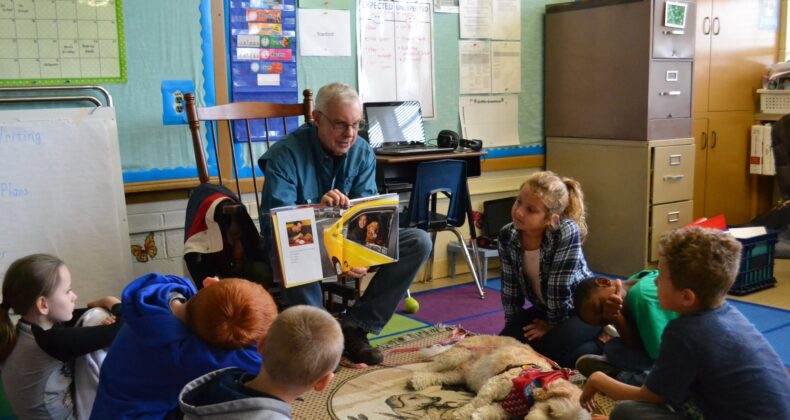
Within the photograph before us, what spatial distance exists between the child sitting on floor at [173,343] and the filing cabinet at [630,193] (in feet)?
9.78

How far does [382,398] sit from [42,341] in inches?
40.3

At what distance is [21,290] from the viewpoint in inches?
76.7

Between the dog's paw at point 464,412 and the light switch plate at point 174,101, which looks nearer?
the dog's paw at point 464,412

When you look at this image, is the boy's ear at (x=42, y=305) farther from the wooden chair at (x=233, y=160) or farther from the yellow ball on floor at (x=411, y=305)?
the yellow ball on floor at (x=411, y=305)

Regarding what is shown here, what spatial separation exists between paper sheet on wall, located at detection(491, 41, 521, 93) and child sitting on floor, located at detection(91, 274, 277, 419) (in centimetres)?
299

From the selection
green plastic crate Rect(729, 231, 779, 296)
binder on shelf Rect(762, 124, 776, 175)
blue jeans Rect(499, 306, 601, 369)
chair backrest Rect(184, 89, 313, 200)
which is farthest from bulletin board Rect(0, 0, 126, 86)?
binder on shelf Rect(762, 124, 776, 175)

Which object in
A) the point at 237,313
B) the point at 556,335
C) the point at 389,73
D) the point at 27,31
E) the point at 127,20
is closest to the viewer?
the point at 237,313

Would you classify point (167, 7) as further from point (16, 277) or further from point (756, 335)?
point (756, 335)

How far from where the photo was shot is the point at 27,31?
2.89 meters

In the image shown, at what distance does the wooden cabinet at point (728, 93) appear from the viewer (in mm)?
4766

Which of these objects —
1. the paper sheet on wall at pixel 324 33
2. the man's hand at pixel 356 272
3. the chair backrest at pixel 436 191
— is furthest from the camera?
the paper sheet on wall at pixel 324 33

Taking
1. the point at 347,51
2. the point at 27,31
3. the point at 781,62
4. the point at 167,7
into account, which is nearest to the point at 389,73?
the point at 347,51

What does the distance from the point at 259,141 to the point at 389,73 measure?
2.66ft

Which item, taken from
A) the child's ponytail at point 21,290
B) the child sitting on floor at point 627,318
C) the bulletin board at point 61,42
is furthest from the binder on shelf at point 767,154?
the child's ponytail at point 21,290
